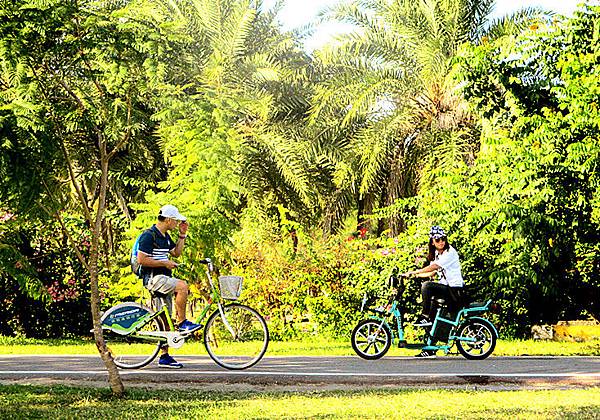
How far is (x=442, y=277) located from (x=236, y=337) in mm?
4247

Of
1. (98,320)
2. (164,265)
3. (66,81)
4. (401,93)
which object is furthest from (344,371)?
(401,93)

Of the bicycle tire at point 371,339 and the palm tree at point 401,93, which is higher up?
the palm tree at point 401,93

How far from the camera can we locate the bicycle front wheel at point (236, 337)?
40.5 ft

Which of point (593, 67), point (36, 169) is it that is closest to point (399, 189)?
point (593, 67)

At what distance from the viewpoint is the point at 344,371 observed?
39.3ft

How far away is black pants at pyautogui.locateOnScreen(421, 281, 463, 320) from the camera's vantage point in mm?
14047

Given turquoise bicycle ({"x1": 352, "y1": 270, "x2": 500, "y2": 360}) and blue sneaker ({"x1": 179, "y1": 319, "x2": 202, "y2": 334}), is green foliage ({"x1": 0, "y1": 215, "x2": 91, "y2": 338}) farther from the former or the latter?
blue sneaker ({"x1": 179, "y1": 319, "x2": 202, "y2": 334})

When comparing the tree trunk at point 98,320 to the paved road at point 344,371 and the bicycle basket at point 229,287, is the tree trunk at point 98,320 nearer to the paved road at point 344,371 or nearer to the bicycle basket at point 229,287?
the paved road at point 344,371

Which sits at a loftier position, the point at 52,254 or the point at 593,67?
the point at 593,67

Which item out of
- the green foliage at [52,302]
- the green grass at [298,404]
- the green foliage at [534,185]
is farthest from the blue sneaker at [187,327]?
the green foliage at [52,302]

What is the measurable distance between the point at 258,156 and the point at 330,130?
2267 mm

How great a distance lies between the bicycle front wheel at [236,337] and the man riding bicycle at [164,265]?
1.61ft

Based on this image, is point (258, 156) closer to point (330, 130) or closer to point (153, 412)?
point (330, 130)

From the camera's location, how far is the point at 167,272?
12391mm
